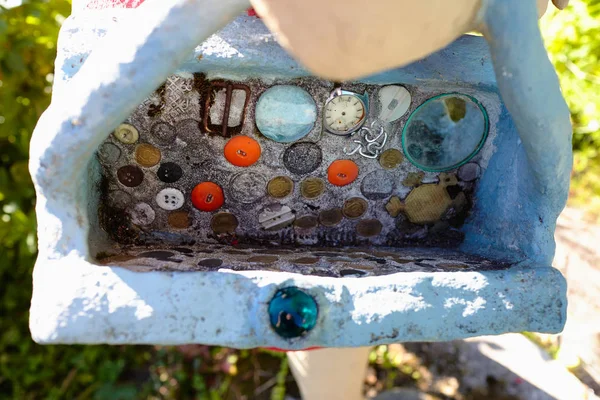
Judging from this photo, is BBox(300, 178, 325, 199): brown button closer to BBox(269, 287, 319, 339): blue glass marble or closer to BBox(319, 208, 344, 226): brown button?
BBox(319, 208, 344, 226): brown button

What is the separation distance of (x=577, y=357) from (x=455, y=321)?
4.25 feet

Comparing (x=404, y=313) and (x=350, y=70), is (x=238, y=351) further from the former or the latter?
(x=350, y=70)

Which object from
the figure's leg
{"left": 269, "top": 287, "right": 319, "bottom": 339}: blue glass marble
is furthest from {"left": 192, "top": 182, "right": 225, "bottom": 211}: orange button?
the figure's leg

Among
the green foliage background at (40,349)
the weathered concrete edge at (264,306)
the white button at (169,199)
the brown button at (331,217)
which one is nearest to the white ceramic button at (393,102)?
the brown button at (331,217)

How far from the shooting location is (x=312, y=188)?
3.38ft

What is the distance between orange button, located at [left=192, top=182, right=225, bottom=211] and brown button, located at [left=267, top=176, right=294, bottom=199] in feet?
0.36

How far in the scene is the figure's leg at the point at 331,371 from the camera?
1.17 m

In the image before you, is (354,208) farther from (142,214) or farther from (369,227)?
(142,214)

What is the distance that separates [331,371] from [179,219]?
57 centimetres

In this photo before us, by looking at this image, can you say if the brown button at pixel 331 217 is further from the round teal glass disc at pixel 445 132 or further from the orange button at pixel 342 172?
the round teal glass disc at pixel 445 132

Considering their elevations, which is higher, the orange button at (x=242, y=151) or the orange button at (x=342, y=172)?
the orange button at (x=242, y=151)

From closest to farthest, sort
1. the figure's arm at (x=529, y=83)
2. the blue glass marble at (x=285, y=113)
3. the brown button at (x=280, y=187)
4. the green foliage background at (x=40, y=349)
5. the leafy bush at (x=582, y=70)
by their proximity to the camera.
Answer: the figure's arm at (x=529, y=83), the blue glass marble at (x=285, y=113), the brown button at (x=280, y=187), the green foliage background at (x=40, y=349), the leafy bush at (x=582, y=70)

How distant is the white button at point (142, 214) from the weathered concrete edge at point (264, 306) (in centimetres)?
28

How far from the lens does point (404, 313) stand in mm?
743
